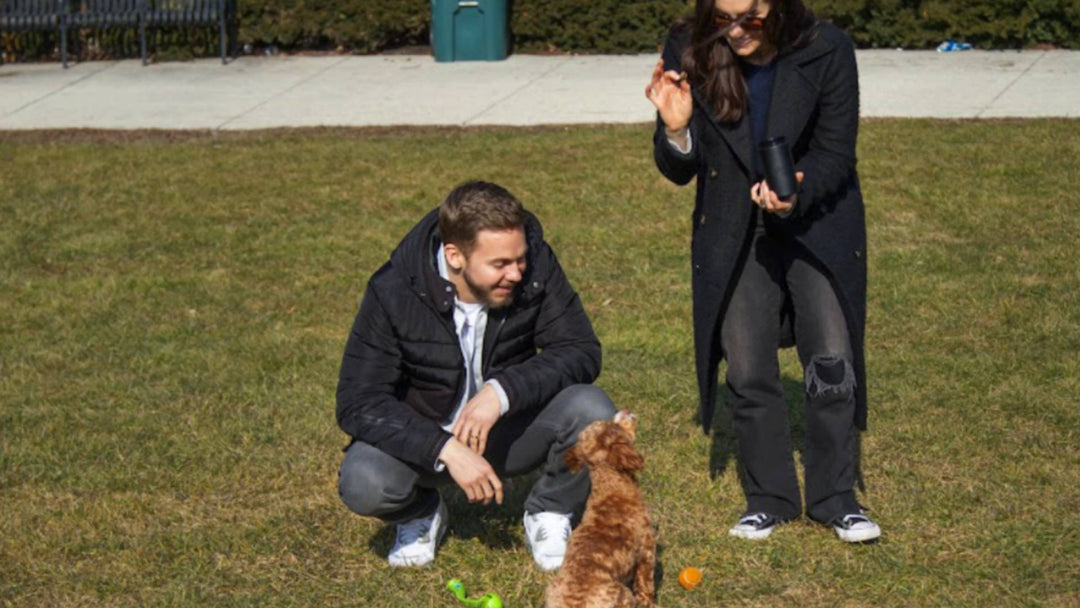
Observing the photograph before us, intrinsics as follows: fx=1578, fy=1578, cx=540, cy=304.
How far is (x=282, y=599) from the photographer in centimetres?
498

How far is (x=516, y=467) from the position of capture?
5152mm

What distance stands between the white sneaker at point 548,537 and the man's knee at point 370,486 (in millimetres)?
443

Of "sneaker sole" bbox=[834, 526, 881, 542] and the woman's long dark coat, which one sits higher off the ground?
the woman's long dark coat

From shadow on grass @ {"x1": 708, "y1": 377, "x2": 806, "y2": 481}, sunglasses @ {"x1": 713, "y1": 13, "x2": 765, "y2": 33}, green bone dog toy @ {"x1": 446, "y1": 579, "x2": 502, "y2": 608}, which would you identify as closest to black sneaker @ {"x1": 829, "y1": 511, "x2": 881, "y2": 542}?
shadow on grass @ {"x1": 708, "y1": 377, "x2": 806, "y2": 481}

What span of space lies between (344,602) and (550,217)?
4916 mm

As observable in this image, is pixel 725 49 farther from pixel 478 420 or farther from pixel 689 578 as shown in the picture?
pixel 689 578

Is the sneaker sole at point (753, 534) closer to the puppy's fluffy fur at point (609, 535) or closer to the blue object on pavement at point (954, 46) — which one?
the puppy's fluffy fur at point (609, 535)

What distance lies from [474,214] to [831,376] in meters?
1.32

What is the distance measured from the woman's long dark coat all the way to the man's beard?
697 millimetres

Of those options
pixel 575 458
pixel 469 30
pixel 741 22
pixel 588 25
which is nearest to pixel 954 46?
pixel 588 25

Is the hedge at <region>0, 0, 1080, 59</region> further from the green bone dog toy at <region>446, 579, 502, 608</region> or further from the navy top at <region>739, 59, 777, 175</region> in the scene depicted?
the green bone dog toy at <region>446, 579, 502, 608</region>

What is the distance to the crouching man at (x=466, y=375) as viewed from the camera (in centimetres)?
474

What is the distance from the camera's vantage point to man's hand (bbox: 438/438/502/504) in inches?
181

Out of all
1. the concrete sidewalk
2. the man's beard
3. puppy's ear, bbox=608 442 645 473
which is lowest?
the concrete sidewalk
